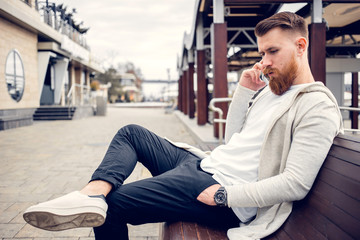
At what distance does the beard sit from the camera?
63.7 inches

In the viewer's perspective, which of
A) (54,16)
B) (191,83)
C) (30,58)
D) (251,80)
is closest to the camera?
(251,80)

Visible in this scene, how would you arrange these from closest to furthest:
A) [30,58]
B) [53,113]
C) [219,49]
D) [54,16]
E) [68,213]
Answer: [68,213] < [219,49] < [30,58] < [53,113] < [54,16]

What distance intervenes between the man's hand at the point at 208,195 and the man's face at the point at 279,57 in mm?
673

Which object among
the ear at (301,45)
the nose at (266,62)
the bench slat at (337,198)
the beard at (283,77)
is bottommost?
the bench slat at (337,198)

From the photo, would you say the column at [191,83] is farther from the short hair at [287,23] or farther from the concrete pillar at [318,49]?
the short hair at [287,23]

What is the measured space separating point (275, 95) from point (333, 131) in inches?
21.2

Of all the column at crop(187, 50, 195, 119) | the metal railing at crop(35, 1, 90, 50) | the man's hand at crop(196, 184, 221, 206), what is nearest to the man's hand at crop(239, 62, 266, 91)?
the man's hand at crop(196, 184, 221, 206)

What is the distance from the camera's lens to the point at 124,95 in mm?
59281

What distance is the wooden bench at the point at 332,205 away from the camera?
3.52ft

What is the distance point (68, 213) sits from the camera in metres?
1.44

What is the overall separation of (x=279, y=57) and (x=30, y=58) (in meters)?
16.1

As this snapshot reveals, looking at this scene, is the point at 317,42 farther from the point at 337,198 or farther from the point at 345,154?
the point at 337,198

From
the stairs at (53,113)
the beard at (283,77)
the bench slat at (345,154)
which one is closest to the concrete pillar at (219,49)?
the beard at (283,77)

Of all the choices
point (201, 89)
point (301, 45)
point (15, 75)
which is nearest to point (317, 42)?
point (201, 89)
